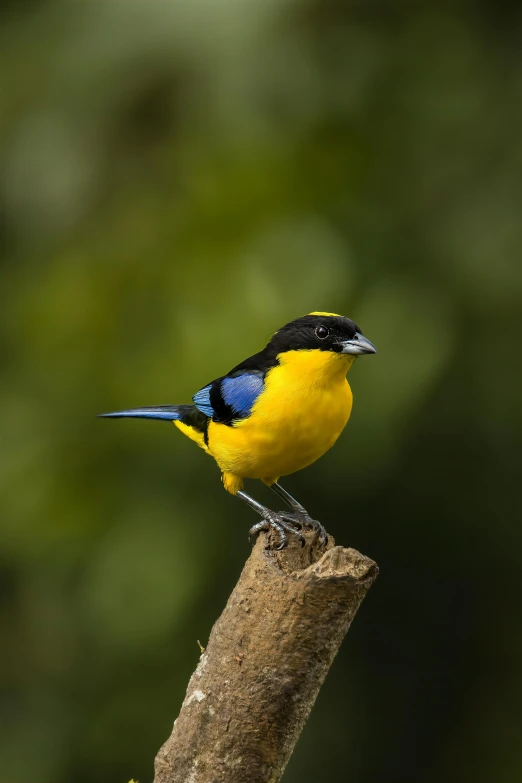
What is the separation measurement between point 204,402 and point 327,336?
0.69 m

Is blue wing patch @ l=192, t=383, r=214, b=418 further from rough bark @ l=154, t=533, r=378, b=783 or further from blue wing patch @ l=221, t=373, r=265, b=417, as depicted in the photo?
rough bark @ l=154, t=533, r=378, b=783

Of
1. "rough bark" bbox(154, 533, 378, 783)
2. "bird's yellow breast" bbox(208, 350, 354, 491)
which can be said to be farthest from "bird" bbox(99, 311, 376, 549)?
"rough bark" bbox(154, 533, 378, 783)

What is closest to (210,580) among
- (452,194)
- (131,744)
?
(131,744)

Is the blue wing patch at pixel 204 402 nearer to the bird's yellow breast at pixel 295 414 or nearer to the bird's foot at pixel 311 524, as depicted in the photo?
the bird's yellow breast at pixel 295 414

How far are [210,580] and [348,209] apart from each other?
6.89 ft

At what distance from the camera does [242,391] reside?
390cm

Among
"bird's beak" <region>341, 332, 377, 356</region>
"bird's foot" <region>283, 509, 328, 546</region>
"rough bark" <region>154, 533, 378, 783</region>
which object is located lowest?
"rough bark" <region>154, 533, 378, 783</region>

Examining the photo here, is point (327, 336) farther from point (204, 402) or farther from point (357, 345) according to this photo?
point (204, 402)

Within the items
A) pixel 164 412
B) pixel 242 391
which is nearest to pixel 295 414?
pixel 242 391

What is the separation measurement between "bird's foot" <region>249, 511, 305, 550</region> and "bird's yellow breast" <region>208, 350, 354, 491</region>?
24cm

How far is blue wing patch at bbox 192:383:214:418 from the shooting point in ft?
13.5

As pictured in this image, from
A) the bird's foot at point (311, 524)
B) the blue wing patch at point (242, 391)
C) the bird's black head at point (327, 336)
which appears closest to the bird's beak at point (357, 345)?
the bird's black head at point (327, 336)

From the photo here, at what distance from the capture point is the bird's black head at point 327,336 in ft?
11.9

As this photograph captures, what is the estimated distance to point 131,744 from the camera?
539 centimetres
